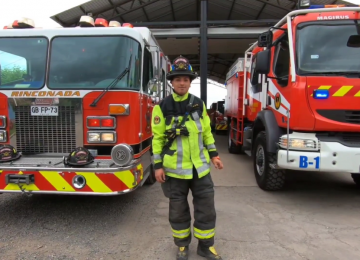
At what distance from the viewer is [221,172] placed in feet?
21.7

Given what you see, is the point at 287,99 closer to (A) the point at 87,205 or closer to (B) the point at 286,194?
(B) the point at 286,194

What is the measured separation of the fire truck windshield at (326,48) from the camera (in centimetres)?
419

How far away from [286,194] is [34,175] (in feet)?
12.5

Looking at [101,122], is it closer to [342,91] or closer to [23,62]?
[23,62]

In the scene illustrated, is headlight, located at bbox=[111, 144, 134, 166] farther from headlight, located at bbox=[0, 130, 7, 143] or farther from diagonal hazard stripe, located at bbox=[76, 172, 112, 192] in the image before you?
headlight, located at bbox=[0, 130, 7, 143]

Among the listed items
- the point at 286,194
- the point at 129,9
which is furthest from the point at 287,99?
the point at 129,9

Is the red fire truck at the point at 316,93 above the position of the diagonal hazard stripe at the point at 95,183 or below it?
above

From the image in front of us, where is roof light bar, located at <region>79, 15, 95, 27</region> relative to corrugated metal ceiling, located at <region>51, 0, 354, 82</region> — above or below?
below

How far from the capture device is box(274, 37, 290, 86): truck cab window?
4543 millimetres

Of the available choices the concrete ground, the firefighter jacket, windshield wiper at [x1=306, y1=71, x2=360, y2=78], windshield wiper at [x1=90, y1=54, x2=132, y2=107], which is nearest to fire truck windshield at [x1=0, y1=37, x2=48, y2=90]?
windshield wiper at [x1=90, y1=54, x2=132, y2=107]

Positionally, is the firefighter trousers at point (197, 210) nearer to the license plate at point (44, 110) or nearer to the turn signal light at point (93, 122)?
the turn signal light at point (93, 122)

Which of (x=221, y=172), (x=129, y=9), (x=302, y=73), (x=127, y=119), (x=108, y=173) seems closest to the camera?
(x=108, y=173)

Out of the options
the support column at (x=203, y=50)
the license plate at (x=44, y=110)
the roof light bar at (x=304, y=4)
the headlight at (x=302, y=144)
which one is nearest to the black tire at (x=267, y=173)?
the headlight at (x=302, y=144)

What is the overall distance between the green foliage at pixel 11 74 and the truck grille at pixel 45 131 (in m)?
0.44
